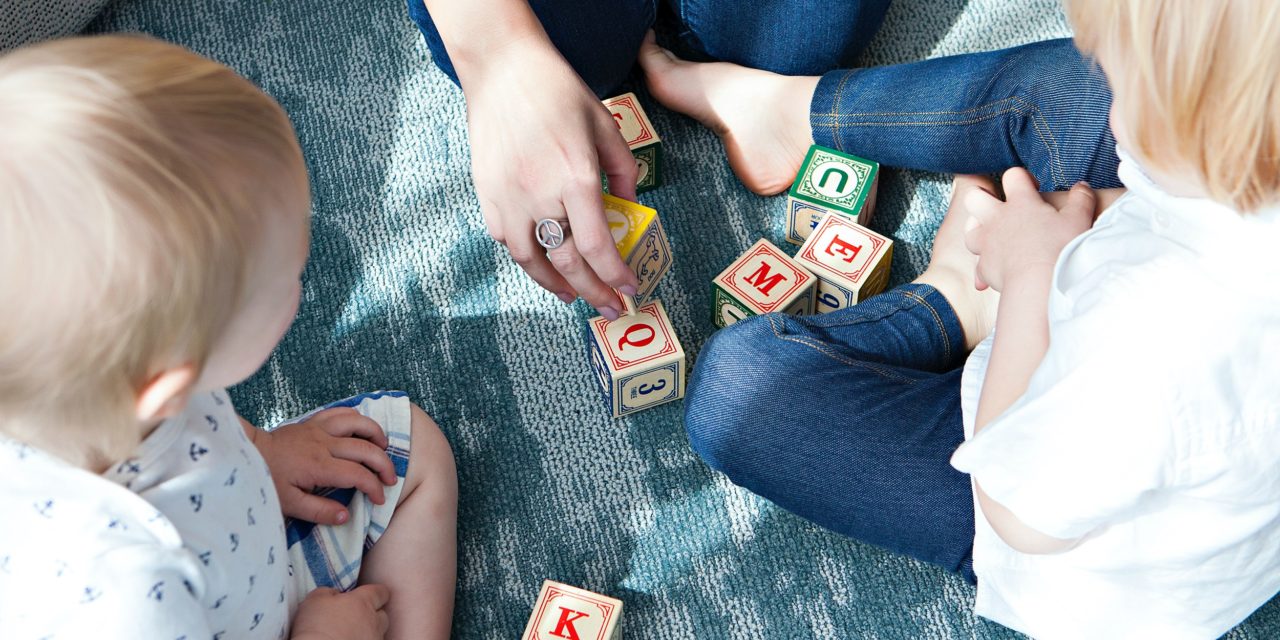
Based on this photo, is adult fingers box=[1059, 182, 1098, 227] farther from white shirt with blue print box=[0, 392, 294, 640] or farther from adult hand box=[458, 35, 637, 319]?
white shirt with blue print box=[0, 392, 294, 640]

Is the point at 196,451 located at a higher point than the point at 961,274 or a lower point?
higher

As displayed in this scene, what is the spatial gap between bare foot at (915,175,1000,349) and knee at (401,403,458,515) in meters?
0.53

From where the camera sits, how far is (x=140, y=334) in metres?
0.59

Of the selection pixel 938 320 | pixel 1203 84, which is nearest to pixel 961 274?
pixel 938 320

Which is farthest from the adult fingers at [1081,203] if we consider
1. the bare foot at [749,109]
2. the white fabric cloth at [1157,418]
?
the bare foot at [749,109]

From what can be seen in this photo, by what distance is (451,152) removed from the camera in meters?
1.32

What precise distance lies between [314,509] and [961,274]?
69cm

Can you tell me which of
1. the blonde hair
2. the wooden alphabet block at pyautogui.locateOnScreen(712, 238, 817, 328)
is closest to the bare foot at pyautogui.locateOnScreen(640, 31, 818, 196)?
the wooden alphabet block at pyautogui.locateOnScreen(712, 238, 817, 328)

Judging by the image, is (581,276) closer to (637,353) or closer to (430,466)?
(637,353)

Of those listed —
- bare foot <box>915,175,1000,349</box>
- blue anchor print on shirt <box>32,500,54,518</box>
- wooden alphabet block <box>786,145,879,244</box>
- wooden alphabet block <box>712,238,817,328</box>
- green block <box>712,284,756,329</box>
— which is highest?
blue anchor print on shirt <box>32,500,54,518</box>

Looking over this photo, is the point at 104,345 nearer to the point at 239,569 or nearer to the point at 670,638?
the point at 239,569

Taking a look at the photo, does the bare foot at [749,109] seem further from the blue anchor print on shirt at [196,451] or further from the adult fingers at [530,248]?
the blue anchor print on shirt at [196,451]

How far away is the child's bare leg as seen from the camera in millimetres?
975

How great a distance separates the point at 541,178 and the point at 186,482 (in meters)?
0.38
